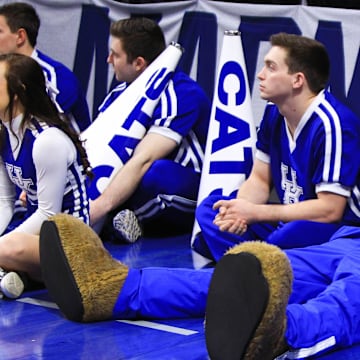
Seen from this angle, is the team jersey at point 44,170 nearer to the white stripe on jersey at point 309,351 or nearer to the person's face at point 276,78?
the person's face at point 276,78

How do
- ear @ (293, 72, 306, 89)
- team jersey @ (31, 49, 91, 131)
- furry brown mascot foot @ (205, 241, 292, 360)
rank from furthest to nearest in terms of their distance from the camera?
1. team jersey @ (31, 49, 91, 131)
2. ear @ (293, 72, 306, 89)
3. furry brown mascot foot @ (205, 241, 292, 360)

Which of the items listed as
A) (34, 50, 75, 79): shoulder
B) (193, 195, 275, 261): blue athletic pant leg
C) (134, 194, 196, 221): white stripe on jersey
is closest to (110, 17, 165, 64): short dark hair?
(34, 50, 75, 79): shoulder

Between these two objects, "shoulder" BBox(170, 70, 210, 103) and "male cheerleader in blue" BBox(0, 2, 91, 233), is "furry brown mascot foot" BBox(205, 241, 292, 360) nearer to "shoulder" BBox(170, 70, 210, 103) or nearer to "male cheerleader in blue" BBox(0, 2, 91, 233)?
"shoulder" BBox(170, 70, 210, 103)

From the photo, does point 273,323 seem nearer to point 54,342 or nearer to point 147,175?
point 54,342

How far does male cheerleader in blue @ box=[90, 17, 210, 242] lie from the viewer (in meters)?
5.11

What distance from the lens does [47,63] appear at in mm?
5586

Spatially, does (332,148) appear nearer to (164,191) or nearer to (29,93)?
(29,93)

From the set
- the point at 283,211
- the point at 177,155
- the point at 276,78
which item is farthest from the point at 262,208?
the point at 177,155

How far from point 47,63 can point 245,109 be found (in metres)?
1.29

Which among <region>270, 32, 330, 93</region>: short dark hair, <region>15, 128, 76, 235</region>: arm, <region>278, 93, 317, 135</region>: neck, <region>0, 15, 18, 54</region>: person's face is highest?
<region>270, 32, 330, 93</region>: short dark hair

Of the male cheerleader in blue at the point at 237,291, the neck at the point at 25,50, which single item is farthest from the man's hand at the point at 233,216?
the neck at the point at 25,50

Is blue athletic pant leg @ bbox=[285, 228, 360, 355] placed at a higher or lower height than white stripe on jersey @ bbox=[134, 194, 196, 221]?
higher

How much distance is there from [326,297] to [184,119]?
225 cm

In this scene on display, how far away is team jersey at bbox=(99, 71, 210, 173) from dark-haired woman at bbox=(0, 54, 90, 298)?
139 cm
